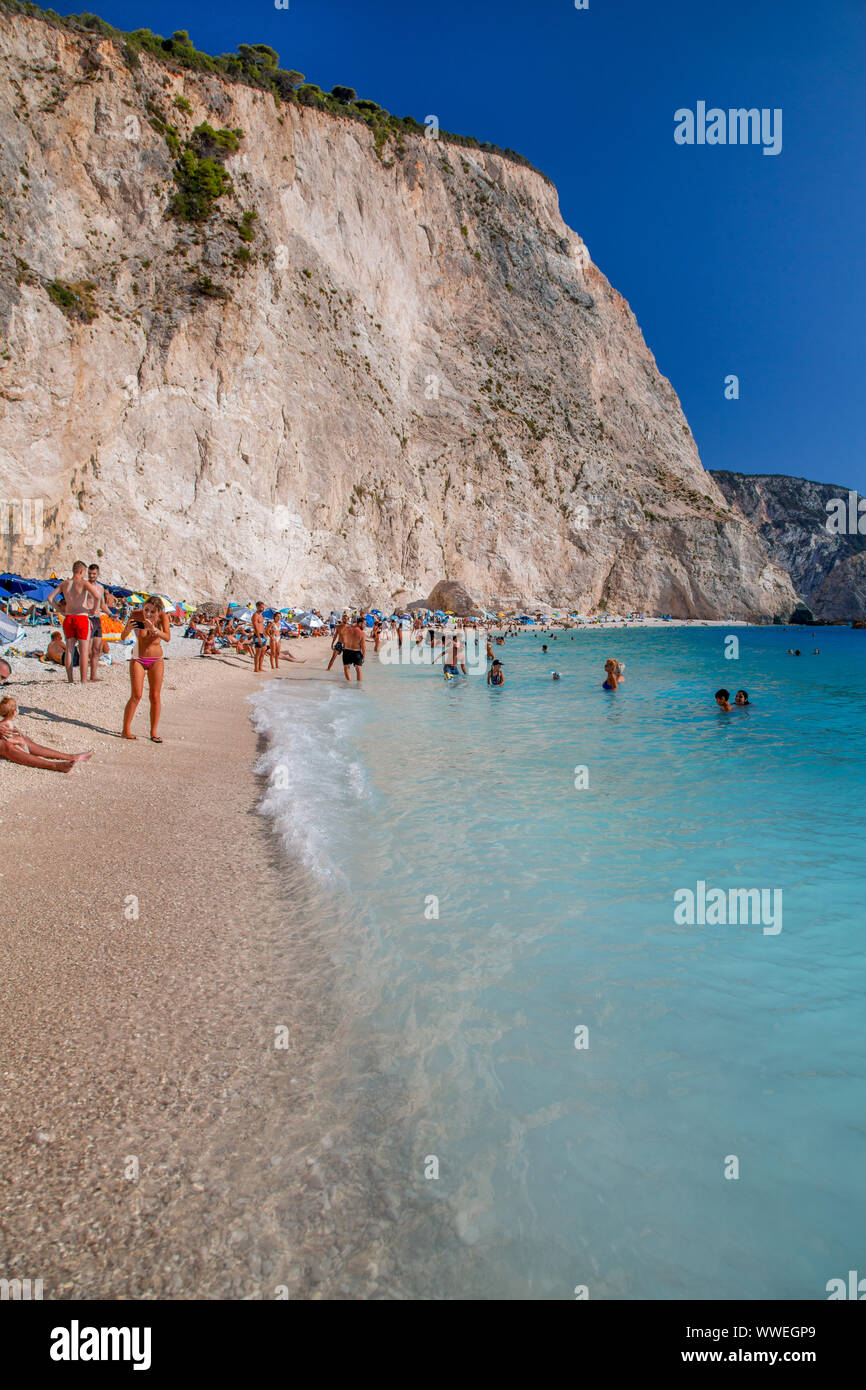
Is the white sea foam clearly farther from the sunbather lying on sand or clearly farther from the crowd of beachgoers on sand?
the sunbather lying on sand

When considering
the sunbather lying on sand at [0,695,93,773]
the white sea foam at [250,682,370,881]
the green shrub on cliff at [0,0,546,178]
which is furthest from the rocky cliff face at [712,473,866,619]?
the sunbather lying on sand at [0,695,93,773]

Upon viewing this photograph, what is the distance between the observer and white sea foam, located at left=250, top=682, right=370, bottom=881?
552 cm

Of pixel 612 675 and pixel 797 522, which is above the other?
pixel 797 522

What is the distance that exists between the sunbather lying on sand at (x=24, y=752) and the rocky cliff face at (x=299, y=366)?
80.5 ft

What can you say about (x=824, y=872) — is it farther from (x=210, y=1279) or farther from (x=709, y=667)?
(x=709, y=667)

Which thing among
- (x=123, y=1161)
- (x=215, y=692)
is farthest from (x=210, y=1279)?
(x=215, y=692)

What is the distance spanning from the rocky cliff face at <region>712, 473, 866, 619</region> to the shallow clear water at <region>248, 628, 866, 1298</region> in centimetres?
15586

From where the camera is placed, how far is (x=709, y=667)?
98.1 feet

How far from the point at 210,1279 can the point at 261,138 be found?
52.8 meters

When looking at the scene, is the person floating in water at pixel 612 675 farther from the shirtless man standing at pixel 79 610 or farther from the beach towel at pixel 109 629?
the beach towel at pixel 109 629

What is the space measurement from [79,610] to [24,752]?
18.8 feet

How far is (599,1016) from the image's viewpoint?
3375 millimetres

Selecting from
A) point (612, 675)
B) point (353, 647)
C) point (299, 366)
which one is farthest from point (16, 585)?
point (299, 366)

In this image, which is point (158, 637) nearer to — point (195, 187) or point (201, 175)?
point (195, 187)
